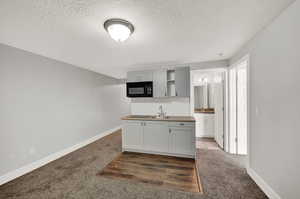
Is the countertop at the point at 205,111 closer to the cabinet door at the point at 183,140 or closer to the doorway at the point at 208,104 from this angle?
the doorway at the point at 208,104

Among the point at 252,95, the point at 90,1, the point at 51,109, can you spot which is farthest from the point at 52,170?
the point at 252,95

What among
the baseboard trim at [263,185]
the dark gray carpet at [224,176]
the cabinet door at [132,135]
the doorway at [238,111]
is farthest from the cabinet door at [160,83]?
the baseboard trim at [263,185]

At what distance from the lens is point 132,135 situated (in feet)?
10.1

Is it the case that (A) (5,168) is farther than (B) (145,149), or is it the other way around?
(B) (145,149)

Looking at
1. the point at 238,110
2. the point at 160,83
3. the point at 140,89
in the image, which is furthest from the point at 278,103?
the point at 140,89

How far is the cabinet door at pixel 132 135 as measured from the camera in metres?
3.02

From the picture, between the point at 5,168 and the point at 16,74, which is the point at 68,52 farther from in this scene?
the point at 5,168

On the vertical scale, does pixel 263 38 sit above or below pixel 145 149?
above

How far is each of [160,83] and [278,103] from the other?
232 cm

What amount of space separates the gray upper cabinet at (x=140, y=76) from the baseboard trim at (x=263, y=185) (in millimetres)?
2887

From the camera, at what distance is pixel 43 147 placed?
2.50 metres

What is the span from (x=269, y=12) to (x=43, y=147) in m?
4.47

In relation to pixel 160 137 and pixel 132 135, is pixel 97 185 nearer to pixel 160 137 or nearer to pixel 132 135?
pixel 132 135

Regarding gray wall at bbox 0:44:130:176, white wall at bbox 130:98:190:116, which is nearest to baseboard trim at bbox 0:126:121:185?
gray wall at bbox 0:44:130:176
